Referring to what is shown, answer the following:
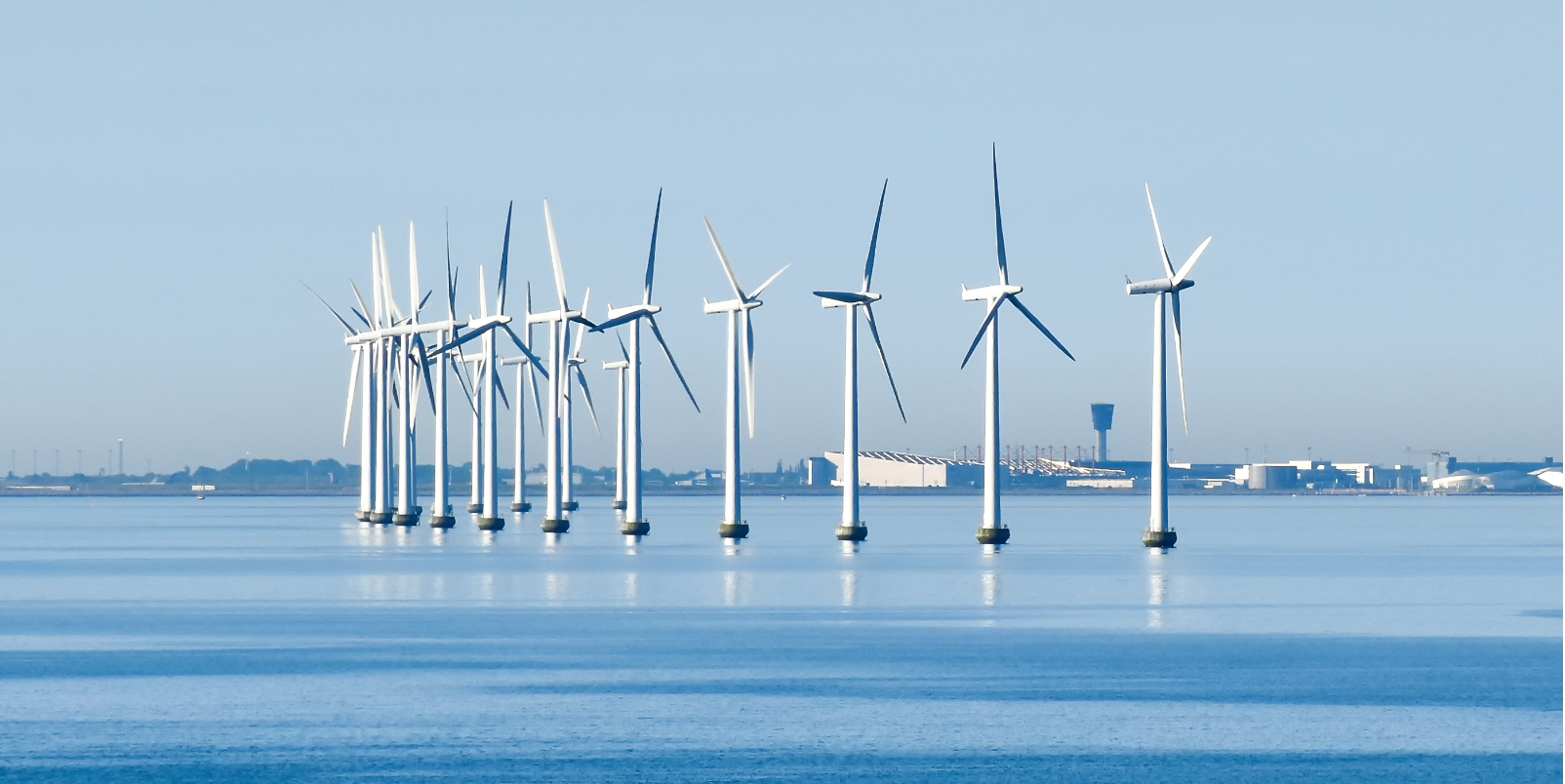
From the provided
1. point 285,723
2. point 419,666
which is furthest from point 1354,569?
point 285,723

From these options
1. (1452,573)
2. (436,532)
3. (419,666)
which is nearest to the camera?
(419,666)

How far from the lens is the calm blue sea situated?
3156cm

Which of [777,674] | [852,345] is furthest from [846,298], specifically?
[777,674]

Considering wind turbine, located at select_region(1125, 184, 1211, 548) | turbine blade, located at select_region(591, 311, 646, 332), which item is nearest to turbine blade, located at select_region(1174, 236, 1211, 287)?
wind turbine, located at select_region(1125, 184, 1211, 548)

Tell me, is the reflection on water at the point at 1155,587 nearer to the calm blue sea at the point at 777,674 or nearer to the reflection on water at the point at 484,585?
the calm blue sea at the point at 777,674

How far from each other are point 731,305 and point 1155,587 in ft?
139

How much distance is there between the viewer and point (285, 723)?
35312mm

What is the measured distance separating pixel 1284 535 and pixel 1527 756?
12687 cm

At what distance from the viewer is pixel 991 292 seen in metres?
105

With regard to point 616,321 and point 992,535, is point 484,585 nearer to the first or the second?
point 992,535

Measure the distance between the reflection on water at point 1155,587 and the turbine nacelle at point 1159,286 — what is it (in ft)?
40.5

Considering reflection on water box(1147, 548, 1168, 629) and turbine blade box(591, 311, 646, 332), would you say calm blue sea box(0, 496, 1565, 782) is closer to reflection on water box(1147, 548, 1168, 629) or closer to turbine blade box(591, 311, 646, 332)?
reflection on water box(1147, 548, 1168, 629)

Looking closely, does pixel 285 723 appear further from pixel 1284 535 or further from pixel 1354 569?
pixel 1284 535

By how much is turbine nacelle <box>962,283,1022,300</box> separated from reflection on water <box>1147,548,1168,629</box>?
546 inches
